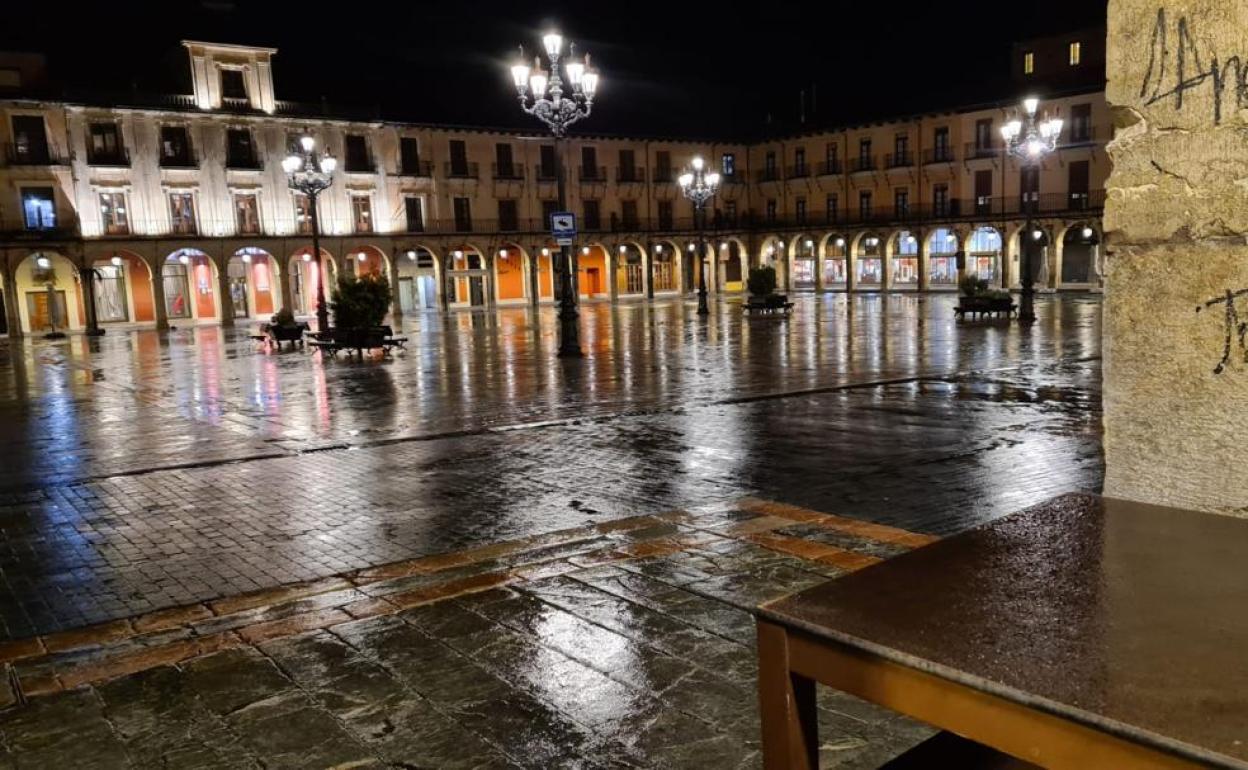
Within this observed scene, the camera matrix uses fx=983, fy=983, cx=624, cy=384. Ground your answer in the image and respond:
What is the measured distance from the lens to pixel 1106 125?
4269 cm

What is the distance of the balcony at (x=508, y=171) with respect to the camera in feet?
163

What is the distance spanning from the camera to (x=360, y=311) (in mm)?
20766

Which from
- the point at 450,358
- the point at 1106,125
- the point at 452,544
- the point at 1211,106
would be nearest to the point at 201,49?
the point at 450,358

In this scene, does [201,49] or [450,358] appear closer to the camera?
[450,358]

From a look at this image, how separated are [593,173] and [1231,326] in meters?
51.9

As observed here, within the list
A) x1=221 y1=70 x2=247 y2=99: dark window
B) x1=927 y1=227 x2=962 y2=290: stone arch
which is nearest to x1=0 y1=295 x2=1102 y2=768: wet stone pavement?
x1=221 y1=70 x2=247 y2=99: dark window

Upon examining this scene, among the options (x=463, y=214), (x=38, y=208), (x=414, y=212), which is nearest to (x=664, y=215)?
(x=463, y=214)

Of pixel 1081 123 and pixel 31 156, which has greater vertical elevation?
pixel 1081 123

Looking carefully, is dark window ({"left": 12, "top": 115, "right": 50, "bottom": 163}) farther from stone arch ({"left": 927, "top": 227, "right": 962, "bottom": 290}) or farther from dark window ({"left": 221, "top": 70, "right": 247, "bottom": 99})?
stone arch ({"left": 927, "top": 227, "right": 962, "bottom": 290})

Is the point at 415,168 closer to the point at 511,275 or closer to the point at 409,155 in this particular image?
the point at 409,155

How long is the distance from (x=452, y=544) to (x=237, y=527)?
65.5 inches

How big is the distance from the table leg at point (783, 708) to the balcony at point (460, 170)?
4852cm

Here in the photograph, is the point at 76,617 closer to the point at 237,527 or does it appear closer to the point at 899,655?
the point at 237,527

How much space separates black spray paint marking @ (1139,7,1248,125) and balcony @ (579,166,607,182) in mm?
51044
